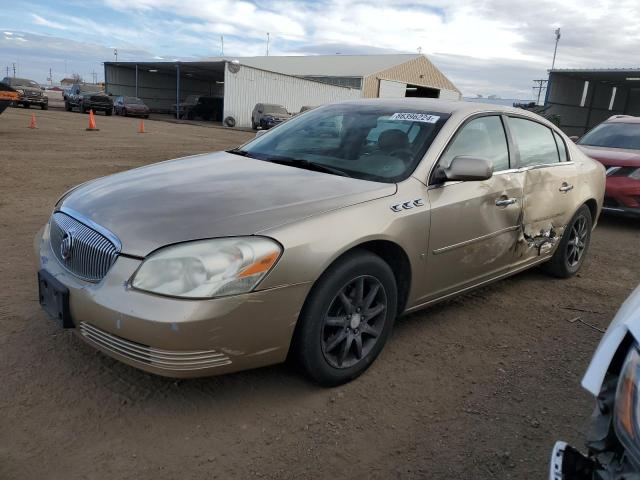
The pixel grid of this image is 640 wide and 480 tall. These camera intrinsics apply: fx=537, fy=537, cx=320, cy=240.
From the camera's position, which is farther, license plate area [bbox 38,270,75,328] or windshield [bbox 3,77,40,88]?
windshield [bbox 3,77,40,88]

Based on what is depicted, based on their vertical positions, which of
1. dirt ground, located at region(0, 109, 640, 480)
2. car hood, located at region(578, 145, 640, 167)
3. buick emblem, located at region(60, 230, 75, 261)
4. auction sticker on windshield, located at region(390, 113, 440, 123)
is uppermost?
auction sticker on windshield, located at region(390, 113, 440, 123)

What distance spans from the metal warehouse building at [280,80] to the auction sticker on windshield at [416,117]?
32.8 meters

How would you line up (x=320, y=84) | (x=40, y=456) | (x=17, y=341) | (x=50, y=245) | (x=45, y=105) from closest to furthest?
1. (x=40, y=456)
2. (x=50, y=245)
3. (x=17, y=341)
4. (x=45, y=105)
5. (x=320, y=84)

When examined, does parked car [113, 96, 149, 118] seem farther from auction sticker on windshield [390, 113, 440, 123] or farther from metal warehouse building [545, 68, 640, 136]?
auction sticker on windshield [390, 113, 440, 123]

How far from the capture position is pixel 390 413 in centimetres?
275

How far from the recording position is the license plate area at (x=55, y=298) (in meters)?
2.58

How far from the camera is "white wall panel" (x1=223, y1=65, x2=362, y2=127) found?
1400 inches

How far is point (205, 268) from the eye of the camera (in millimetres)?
2363

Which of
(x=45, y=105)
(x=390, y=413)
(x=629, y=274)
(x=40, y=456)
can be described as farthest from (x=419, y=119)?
(x=45, y=105)

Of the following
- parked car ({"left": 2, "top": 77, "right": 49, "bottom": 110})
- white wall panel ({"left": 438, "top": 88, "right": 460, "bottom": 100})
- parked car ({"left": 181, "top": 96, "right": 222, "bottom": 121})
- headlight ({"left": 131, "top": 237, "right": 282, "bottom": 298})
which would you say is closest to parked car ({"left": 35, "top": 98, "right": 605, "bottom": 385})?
headlight ({"left": 131, "top": 237, "right": 282, "bottom": 298})

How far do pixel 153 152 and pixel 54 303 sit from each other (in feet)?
40.9

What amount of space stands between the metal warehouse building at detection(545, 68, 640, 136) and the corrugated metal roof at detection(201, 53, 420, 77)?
1806 centimetres

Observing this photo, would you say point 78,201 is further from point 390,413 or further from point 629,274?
point 629,274

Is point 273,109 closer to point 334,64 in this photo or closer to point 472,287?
point 334,64
